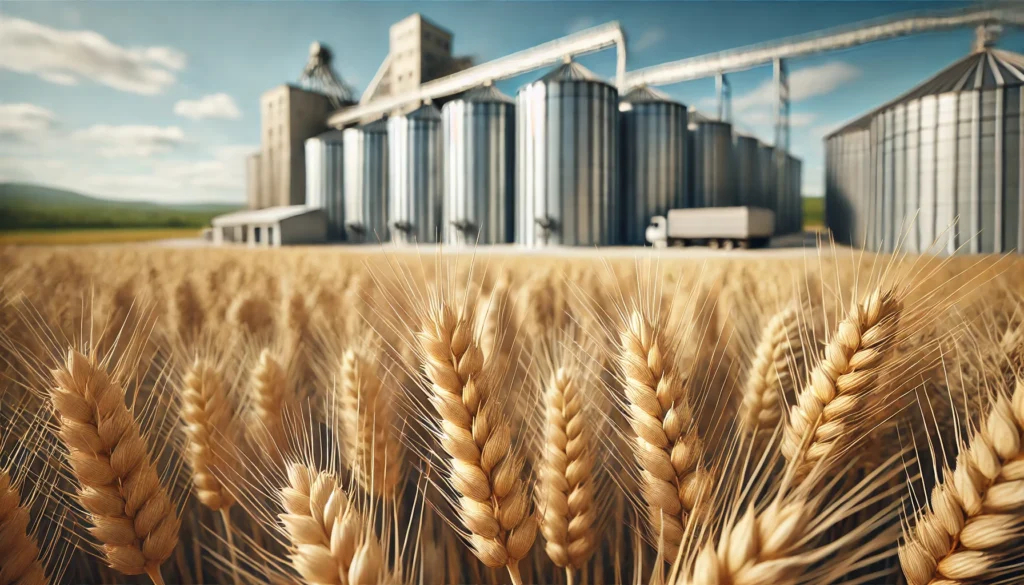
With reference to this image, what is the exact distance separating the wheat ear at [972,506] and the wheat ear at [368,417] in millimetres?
768

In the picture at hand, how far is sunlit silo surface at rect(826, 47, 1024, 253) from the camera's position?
22.1 feet

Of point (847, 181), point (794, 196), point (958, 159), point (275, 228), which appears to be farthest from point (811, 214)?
point (275, 228)

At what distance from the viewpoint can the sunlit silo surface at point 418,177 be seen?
44.4 feet

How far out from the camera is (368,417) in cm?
90

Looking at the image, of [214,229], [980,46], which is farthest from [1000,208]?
[214,229]

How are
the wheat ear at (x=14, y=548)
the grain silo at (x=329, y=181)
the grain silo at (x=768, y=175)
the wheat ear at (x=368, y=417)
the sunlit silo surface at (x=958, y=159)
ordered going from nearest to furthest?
the wheat ear at (x=14, y=548) → the wheat ear at (x=368, y=417) → the sunlit silo surface at (x=958, y=159) → the grain silo at (x=329, y=181) → the grain silo at (x=768, y=175)

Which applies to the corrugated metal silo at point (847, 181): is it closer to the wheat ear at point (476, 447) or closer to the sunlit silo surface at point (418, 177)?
the sunlit silo surface at point (418, 177)

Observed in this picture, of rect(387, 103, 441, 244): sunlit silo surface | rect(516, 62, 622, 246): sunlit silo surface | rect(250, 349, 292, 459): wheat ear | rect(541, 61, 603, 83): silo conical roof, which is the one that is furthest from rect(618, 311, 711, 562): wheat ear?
rect(387, 103, 441, 244): sunlit silo surface

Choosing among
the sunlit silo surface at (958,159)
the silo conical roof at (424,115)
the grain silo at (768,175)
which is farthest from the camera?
the grain silo at (768,175)

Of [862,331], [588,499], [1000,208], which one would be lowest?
[588,499]

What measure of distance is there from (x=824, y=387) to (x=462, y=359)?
53 centimetres

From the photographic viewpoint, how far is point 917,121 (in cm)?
756

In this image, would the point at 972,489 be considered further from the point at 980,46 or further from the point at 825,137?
the point at 825,137

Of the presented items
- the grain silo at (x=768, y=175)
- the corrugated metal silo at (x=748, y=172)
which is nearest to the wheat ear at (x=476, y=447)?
the corrugated metal silo at (x=748, y=172)
